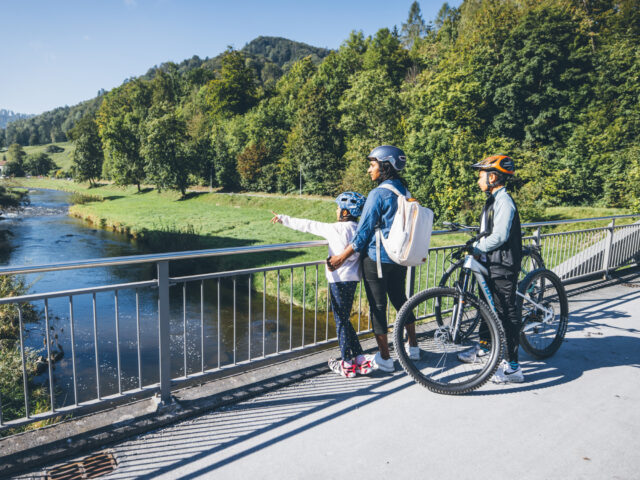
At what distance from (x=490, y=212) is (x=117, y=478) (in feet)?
11.0

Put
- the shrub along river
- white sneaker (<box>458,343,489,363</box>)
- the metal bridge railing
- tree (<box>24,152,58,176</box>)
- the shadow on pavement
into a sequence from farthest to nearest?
tree (<box>24,152,58,176</box>), the shrub along river, white sneaker (<box>458,343,489,363</box>), the metal bridge railing, the shadow on pavement

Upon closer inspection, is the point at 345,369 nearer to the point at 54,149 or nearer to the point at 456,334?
the point at 456,334

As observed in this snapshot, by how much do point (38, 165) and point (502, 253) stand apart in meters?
120

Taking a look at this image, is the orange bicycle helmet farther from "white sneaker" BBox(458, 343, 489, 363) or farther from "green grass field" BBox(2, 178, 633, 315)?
"green grass field" BBox(2, 178, 633, 315)

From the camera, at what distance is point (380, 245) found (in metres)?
3.43

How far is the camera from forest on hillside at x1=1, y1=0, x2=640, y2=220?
22.9 meters

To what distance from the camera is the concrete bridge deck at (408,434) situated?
8.26 ft

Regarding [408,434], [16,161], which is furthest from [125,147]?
[408,434]

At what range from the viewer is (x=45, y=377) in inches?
349

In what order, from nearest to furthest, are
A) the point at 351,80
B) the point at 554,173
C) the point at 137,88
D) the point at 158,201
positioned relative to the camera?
the point at 554,173
the point at 351,80
the point at 158,201
the point at 137,88

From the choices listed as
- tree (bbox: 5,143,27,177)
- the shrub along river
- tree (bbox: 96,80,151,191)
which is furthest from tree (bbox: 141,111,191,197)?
tree (bbox: 5,143,27,177)

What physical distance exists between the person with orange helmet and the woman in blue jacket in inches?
29.1

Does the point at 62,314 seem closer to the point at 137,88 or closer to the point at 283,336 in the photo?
the point at 283,336

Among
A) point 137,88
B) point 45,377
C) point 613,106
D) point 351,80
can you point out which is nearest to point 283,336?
point 45,377
